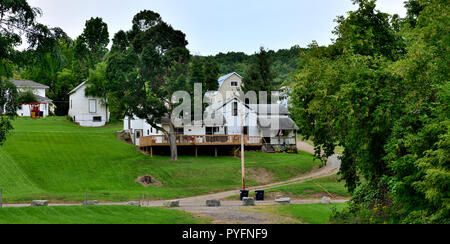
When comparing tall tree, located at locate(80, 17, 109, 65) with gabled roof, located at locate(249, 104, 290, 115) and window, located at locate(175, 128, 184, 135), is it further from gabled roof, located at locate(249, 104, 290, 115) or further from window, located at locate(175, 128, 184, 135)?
window, located at locate(175, 128, 184, 135)

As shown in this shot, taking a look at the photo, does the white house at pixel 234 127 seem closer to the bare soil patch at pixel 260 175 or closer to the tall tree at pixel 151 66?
the tall tree at pixel 151 66

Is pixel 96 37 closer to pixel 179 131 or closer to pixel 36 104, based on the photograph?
pixel 36 104

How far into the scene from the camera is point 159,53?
48.9m

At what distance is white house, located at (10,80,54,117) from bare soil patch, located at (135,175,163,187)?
3664 cm

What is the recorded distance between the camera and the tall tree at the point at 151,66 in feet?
158

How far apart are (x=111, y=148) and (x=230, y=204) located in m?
22.6

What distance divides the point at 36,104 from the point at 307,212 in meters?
57.5

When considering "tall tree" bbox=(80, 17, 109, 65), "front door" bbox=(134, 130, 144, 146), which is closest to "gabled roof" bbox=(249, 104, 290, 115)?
"front door" bbox=(134, 130, 144, 146)

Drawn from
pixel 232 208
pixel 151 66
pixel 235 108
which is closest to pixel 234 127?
pixel 235 108

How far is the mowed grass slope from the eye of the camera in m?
38.1

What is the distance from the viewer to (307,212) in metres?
27.3

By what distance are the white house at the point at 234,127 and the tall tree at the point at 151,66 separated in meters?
5.00

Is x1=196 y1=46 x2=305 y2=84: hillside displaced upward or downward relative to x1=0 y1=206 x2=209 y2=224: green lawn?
upward
